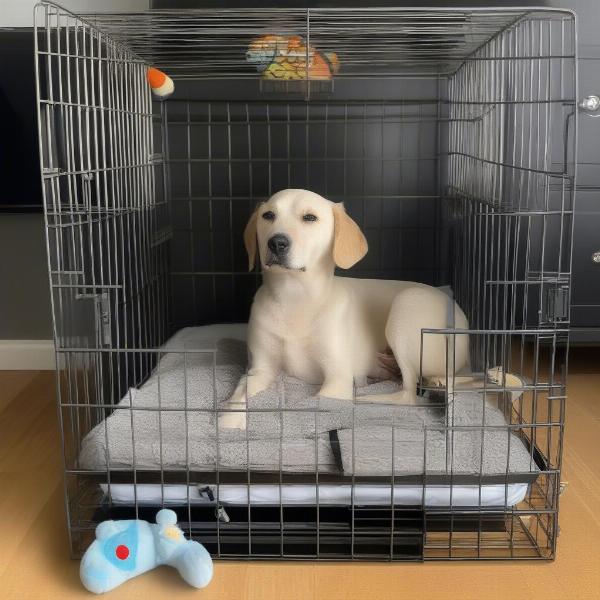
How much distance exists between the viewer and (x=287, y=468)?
174cm

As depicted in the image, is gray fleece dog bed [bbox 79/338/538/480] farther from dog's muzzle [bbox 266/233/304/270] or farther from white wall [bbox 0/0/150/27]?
white wall [bbox 0/0/150/27]

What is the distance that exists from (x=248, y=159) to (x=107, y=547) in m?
1.63

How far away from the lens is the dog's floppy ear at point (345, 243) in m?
2.16

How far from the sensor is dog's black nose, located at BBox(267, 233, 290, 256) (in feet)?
6.75

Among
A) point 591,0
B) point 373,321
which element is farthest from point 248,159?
point 591,0

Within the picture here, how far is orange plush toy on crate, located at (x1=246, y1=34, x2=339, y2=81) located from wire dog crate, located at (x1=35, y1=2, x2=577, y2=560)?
2.2 inches

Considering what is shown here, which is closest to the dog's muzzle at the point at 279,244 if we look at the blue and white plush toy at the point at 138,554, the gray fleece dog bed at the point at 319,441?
the gray fleece dog bed at the point at 319,441

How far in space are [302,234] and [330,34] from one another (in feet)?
1.98

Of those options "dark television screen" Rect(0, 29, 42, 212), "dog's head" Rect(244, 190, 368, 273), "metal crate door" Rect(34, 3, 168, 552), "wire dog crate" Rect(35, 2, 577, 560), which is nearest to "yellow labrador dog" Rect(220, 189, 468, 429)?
"dog's head" Rect(244, 190, 368, 273)

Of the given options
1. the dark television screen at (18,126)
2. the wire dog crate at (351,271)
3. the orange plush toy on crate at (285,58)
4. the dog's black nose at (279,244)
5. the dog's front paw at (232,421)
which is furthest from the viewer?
the dark television screen at (18,126)

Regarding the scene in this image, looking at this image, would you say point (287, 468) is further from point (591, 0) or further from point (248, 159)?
point (591, 0)

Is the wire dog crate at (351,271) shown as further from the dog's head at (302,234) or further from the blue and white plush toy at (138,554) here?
the dog's head at (302,234)

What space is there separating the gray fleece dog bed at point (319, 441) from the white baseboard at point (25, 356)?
1.24 meters

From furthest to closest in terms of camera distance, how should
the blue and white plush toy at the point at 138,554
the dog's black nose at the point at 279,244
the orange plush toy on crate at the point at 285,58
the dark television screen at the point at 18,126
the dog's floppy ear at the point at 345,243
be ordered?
the dark television screen at the point at 18,126
the orange plush toy on crate at the point at 285,58
the dog's floppy ear at the point at 345,243
the dog's black nose at the point at 279,244
the blue and white plush toy at the point at 138,554
